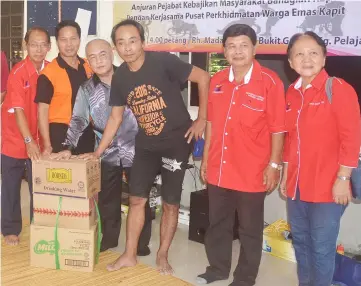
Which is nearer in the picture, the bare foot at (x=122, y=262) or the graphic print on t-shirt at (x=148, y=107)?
the graphic print on t-shirt at (x=148, y=107)

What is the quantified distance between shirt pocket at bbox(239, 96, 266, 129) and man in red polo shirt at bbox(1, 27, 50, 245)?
142cm

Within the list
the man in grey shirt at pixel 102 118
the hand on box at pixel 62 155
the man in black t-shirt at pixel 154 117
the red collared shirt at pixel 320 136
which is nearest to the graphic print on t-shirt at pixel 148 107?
the man in black t-shirt at pixel 154 117

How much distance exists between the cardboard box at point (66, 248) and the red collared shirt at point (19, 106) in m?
0.66

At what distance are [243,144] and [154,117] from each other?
567mm

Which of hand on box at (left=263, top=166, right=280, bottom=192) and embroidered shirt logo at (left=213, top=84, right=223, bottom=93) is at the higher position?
embroidered shirt logo at (left=213, top=84, right=223, bottom=93)

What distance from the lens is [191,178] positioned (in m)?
4.26

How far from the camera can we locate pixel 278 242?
3.31m

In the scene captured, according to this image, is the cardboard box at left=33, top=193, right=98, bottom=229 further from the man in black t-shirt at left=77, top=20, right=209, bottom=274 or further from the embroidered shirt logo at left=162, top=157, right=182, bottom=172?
the embroidered shirt logo at left=162, top=157, right=182, bottom=172

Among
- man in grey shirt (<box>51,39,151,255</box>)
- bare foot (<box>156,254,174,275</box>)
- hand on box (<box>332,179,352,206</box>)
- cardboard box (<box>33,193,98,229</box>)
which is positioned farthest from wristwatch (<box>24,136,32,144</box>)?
hand on box (<box>332,179,352,206</box>)

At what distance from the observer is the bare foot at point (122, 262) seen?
2919mm

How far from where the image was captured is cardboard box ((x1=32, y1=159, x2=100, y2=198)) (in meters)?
2.77

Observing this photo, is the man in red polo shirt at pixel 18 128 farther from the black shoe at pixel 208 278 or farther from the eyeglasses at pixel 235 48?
the eyeglasses at pixel 235 48

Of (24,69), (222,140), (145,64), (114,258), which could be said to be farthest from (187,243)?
(24,69)

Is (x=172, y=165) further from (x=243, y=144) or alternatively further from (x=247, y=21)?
(x=247, y=21)
